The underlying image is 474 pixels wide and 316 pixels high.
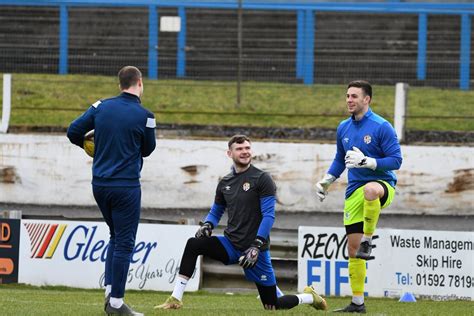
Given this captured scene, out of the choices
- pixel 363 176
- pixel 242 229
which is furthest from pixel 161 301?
pixel 363 176

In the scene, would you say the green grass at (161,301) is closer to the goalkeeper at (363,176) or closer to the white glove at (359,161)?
the goalkeeper at (363,176)

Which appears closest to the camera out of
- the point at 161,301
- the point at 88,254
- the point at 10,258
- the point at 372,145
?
the point at 372,145

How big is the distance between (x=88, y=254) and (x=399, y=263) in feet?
14.1

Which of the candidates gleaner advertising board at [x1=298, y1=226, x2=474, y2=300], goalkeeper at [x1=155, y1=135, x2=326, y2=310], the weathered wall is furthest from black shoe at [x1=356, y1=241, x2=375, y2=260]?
the weathered wall

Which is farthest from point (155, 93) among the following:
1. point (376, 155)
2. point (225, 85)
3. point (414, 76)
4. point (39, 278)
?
point (376, 155)

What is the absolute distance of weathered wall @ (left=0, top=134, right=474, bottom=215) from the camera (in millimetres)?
19094

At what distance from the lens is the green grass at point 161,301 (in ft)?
31.0

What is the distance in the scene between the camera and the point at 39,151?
1980 centimetres

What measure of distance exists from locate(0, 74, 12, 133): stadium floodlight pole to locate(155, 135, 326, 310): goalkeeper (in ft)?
36.9

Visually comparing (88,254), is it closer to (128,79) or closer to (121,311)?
(121,311)

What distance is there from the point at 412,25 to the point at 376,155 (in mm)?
16691

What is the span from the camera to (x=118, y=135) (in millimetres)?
8836

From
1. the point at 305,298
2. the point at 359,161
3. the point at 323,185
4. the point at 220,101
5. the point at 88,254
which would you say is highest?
the point at 220,101

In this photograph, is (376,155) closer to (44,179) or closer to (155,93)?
(44,179)
